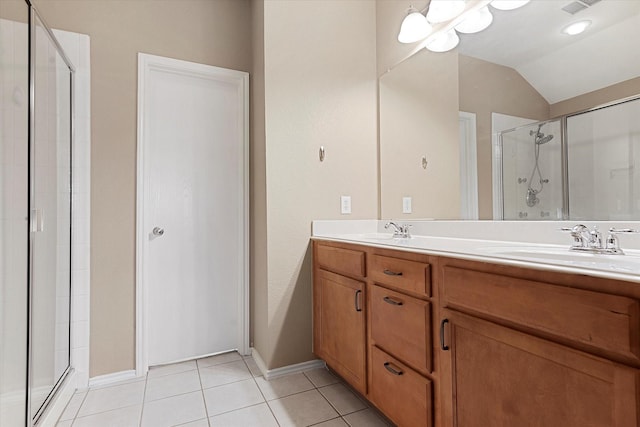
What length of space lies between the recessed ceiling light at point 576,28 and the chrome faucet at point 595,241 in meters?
0.76

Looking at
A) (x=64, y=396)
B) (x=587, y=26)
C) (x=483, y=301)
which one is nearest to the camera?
(x=483, y=301)

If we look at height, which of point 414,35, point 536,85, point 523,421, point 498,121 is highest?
point 414,35

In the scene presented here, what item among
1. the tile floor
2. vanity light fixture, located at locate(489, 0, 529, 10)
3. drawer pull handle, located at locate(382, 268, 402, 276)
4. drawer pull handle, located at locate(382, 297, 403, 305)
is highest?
vanity light fixture, located at locate(489, 0, 529, 10)

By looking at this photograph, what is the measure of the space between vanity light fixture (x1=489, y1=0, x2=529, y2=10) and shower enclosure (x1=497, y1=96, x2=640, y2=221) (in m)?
0.56

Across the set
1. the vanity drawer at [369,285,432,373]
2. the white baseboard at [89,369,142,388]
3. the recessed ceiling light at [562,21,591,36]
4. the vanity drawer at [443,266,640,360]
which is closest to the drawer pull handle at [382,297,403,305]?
the vanity drawer at [369,285,432,373]

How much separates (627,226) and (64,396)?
2.66 metres

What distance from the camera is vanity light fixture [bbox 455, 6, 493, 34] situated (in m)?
1.63

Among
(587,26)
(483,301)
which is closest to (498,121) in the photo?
(587,26)

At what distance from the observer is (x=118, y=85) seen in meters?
2.04

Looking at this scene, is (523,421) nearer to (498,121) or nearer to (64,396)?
(498,121)

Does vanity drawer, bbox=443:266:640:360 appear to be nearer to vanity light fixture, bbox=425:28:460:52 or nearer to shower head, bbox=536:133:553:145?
shower head, bbox=536:133:553:145

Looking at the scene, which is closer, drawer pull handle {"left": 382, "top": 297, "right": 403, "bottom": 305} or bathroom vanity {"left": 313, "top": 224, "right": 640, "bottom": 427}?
bathroom vanity {"left": 313, "top": 224, "right": 640, "bottom": 427}

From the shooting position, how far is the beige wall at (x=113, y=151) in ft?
6.47

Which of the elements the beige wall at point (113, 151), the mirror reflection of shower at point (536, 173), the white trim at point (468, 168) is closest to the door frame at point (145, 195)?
the beige wall at point (113, 151)
